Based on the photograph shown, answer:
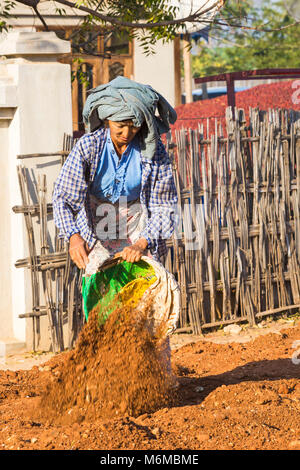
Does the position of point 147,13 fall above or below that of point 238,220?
above

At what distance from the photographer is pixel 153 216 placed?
4.43 meters

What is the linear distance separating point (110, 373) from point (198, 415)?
1.78 feet

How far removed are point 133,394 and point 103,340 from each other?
348 mm

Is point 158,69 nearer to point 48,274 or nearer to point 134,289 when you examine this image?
point 48,274

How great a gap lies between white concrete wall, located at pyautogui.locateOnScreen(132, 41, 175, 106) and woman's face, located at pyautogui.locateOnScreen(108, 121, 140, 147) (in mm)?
11164

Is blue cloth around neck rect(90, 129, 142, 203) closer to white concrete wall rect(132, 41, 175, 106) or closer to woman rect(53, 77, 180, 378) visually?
woman rect(53, 77, 180, 378)

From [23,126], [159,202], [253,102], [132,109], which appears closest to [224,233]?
[23,126]

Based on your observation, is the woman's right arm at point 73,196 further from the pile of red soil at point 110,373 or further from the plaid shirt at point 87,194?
the pile of red soil at point 110,373

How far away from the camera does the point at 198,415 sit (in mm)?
4062

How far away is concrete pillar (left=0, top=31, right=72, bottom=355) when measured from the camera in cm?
620

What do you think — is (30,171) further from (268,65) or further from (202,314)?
(268,65)

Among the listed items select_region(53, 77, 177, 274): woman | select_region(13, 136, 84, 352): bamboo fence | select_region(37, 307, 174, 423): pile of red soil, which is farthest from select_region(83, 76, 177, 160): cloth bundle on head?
select_region(13, 136, 84, 352): bamboo fence

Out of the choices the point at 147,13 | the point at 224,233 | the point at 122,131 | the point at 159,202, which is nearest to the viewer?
the point at 122,131

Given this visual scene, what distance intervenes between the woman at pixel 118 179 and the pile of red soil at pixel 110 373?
15.5 inches
